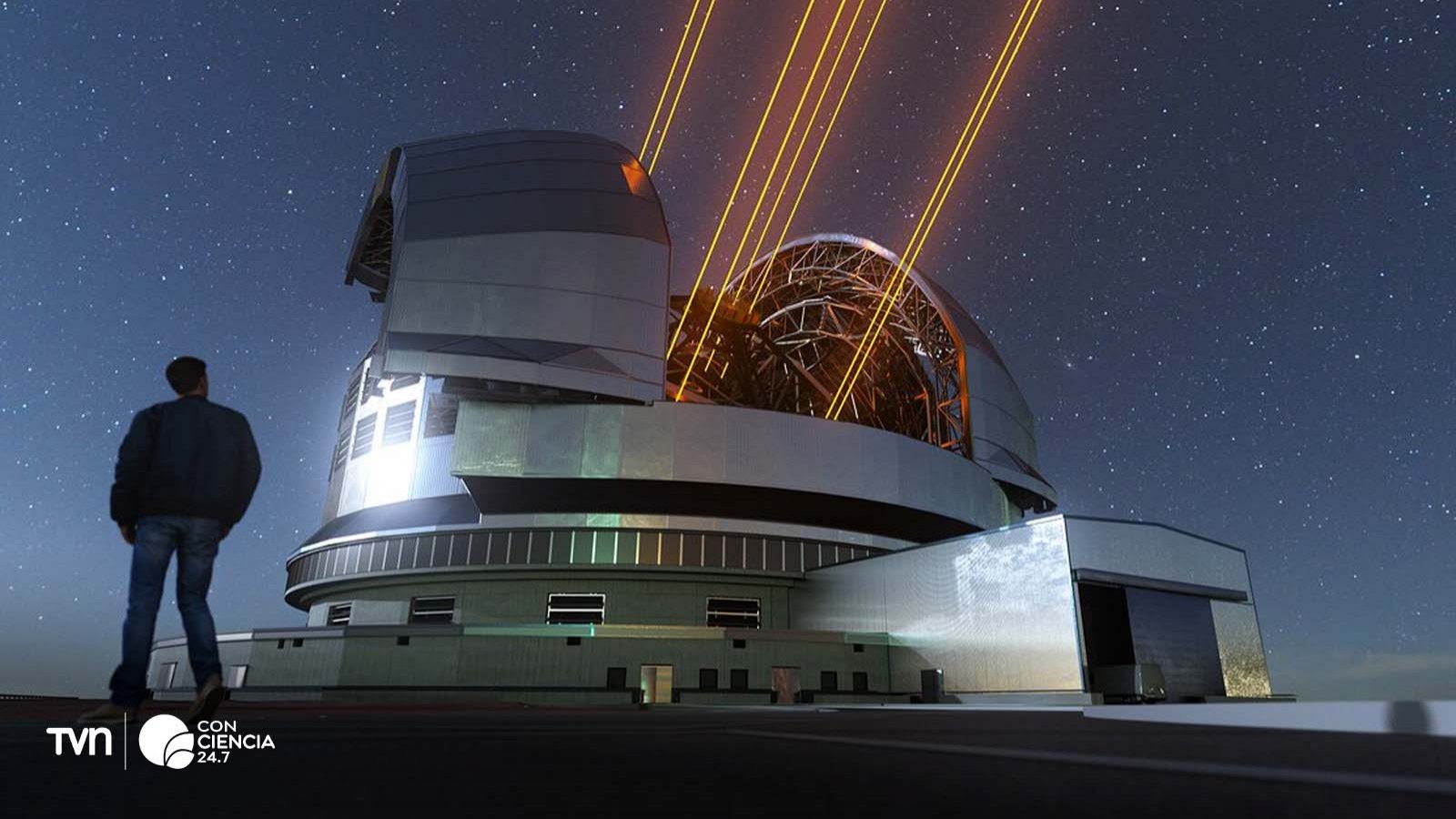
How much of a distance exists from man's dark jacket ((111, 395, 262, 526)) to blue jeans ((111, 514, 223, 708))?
0.09 meters

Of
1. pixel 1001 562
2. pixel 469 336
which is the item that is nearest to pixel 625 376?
pixel 469 336

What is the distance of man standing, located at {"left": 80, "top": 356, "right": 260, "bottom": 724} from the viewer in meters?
4.30

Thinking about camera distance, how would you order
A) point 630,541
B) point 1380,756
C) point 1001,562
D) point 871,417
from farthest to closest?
1. point 871,417
2. point 630,541
3. point 1001,562
4. point 1380,756

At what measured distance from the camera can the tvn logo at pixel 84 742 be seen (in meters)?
2.70

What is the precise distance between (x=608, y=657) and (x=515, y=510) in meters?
8.28

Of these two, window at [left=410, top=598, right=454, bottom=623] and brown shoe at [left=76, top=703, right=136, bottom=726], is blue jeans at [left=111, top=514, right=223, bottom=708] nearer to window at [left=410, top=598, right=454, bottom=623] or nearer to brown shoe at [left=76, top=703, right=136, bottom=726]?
brown shoe at [left=76, top=703, right=136, bottom=726]

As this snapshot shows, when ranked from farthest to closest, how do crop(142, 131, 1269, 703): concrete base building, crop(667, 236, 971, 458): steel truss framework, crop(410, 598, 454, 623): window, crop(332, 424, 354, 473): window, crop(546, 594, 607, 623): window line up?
crop(667, 236, 971, 458): steel truss framework
crop(332, 424, 354, 473): window
crop(410, 598, 454, 623): window
crop(546, 594, 607, 623): window
crop(142, 131, 1269, 703): concrete base building

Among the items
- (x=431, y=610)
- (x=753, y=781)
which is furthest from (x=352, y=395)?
(x=753, y=781)

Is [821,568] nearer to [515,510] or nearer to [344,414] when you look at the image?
[515,510]

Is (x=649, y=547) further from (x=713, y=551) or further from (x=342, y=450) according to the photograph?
(x=342, y=450)

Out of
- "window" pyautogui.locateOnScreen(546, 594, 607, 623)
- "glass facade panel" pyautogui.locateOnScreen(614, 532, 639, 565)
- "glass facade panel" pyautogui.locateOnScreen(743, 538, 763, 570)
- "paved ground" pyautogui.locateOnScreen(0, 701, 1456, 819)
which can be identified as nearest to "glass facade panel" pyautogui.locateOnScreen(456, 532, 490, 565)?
"window" pyautogui.locateOnScreen(546, 594, 607, 623)

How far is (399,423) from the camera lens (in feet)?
119

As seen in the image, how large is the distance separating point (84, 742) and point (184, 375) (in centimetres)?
245

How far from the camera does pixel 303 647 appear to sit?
27.2m
